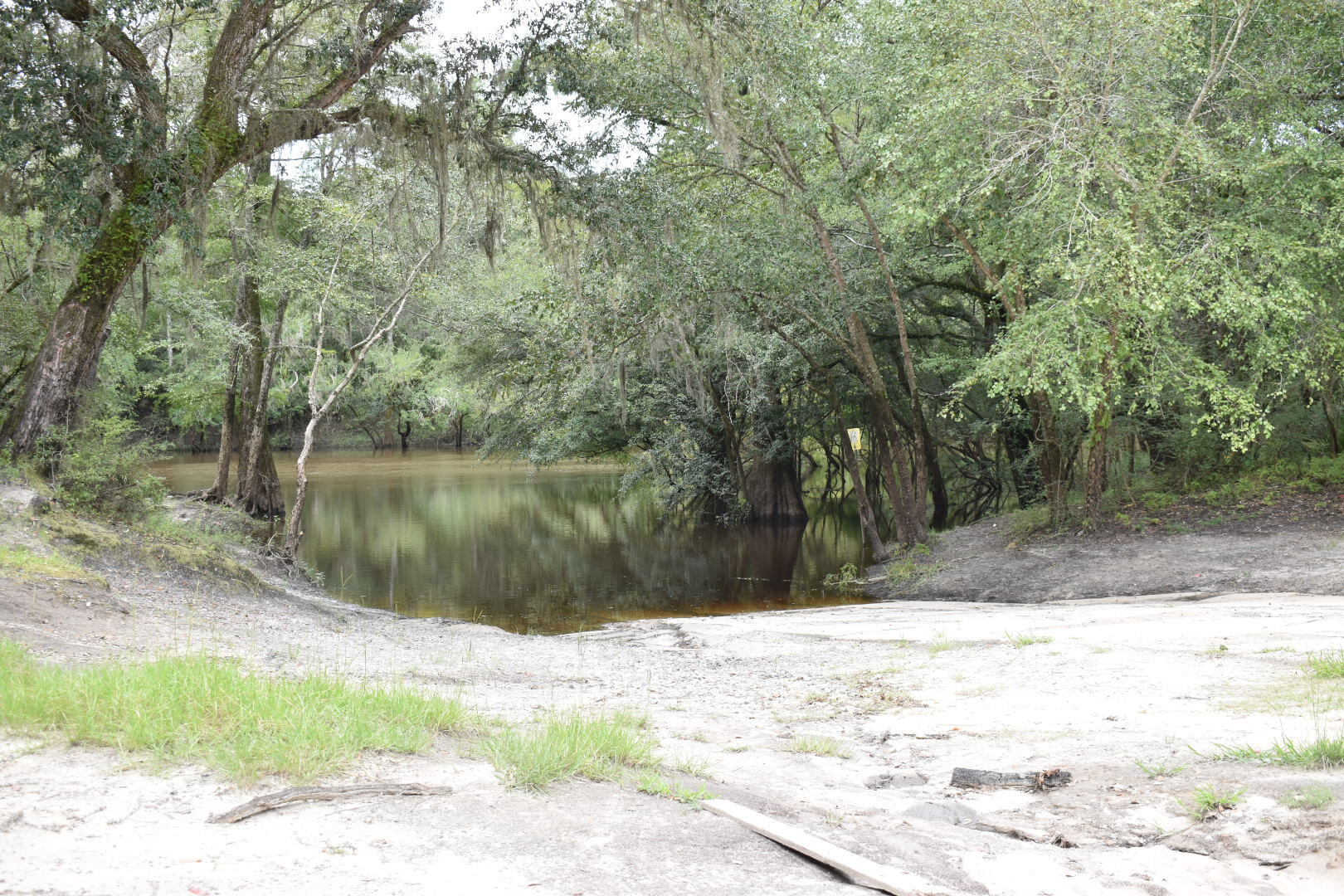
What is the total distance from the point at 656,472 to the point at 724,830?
22148 mm

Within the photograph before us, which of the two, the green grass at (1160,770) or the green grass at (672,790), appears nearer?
the green grass at (672,790)

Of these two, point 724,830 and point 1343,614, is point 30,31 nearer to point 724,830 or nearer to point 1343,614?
Answer: point 724,830

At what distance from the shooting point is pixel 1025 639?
8.86 m

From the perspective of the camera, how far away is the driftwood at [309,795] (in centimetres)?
353

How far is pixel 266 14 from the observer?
456 inches

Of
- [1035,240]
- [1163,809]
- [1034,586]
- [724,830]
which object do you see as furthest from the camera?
[1034,586]

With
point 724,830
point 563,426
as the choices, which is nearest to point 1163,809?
point 724,830

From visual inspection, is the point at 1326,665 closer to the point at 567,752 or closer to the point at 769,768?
the point at 769,768

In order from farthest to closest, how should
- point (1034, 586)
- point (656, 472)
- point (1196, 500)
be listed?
point (656, 472) → point (1196, 500) → point (1034, 586)

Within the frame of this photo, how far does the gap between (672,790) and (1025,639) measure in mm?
5693

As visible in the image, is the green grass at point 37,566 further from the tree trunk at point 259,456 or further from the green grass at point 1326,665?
the tree trunk at point 259,456

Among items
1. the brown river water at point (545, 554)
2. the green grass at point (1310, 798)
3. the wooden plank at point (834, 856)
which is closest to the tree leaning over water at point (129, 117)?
the brown river water at point (545, 554)

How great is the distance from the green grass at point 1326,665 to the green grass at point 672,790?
13.9ft

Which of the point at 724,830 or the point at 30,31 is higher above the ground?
the point at 30,31
